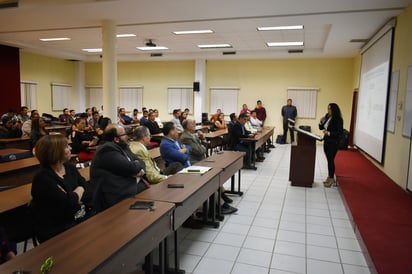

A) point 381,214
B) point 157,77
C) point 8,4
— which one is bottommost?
point 381,214

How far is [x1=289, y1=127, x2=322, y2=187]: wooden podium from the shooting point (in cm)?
595

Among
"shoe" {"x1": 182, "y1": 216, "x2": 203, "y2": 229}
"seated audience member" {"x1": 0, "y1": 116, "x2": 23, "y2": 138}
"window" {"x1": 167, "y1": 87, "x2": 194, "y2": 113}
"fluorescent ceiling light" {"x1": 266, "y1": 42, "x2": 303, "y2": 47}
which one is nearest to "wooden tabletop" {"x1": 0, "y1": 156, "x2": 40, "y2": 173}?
"shoe" {"x1": 182, "y1": 216, "x2": 203, "y2": 229}

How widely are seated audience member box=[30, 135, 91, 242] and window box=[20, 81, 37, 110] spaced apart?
1188 cm

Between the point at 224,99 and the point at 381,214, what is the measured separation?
1006 centimetres

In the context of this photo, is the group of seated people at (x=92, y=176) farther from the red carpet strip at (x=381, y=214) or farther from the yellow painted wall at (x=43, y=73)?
the yellow painted wall at (x=43, y=73)

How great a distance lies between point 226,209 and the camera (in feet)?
15.3

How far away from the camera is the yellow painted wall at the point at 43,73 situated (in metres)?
12.9

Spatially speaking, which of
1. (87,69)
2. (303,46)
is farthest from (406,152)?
(87,69)

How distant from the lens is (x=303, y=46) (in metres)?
10.8

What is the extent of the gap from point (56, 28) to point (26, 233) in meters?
7.32

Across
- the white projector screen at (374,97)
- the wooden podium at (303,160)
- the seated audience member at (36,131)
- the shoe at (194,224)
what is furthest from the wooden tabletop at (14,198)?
the white projector screen at (374,97)

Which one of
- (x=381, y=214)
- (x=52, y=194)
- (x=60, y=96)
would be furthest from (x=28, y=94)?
(x=381, y=214)

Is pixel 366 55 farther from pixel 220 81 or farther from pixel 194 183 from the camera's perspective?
pixel 194 183

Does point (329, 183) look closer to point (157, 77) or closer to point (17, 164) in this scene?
point (17, 164)
